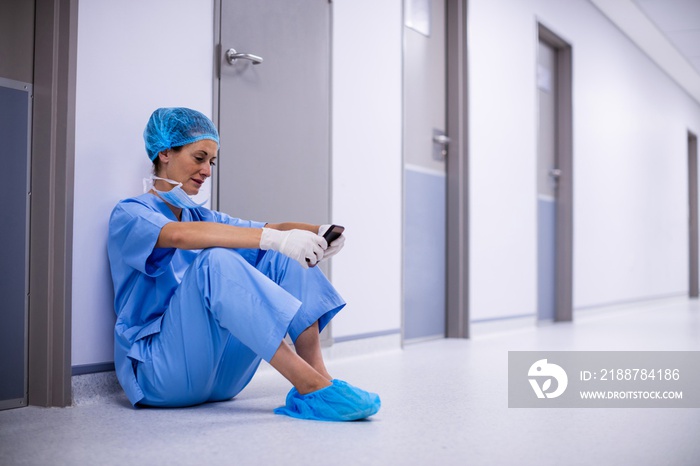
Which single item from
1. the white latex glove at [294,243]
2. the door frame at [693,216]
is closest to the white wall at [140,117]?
the white latex glove at [294,243]

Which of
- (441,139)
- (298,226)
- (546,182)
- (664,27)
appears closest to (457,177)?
(441,139)

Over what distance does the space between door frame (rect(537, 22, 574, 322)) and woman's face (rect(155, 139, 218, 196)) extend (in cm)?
387

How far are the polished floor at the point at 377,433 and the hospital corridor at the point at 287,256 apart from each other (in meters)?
0.01

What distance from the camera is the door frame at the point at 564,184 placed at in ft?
17.9

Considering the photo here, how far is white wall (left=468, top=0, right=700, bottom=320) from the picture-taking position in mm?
4348

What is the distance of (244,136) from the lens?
8.52 feet

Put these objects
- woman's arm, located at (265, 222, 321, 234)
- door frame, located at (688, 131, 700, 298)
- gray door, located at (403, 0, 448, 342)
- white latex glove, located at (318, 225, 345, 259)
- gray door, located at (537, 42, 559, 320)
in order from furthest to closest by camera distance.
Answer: door frame, located at (688, 131, 700, 298) → gray door, located at (537, 42, 559, 320) → gray door, located at (403, 0, 448, 342) → woman's arm, located at (265, 222, 321, 234) → white latex glove, located at (318, 225, 345, 259)

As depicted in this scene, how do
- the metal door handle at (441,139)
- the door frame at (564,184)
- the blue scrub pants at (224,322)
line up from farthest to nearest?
1. the door frame at (564,184)
2. the metal door handle at (441,139)
3. the blue scrub pants at (224,322)

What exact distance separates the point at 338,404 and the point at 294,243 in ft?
1.34

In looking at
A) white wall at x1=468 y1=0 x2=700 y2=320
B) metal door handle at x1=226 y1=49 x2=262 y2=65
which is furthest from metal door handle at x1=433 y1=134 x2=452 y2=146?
metal door handle at x1=226 y1=49 x2=262 y2=65

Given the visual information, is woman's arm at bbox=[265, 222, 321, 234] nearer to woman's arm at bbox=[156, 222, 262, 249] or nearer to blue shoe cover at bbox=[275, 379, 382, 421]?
woman's arm at bbox=[156, 222, 262, 249]

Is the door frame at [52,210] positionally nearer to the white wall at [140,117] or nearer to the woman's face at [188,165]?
the white wall at [140,117]

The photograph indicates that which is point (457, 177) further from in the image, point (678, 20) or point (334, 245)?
point (678, 20)

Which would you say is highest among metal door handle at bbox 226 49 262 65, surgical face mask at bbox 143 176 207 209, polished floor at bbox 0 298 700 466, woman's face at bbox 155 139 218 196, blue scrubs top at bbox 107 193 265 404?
metal door handle at bbox 226 49 262 65
